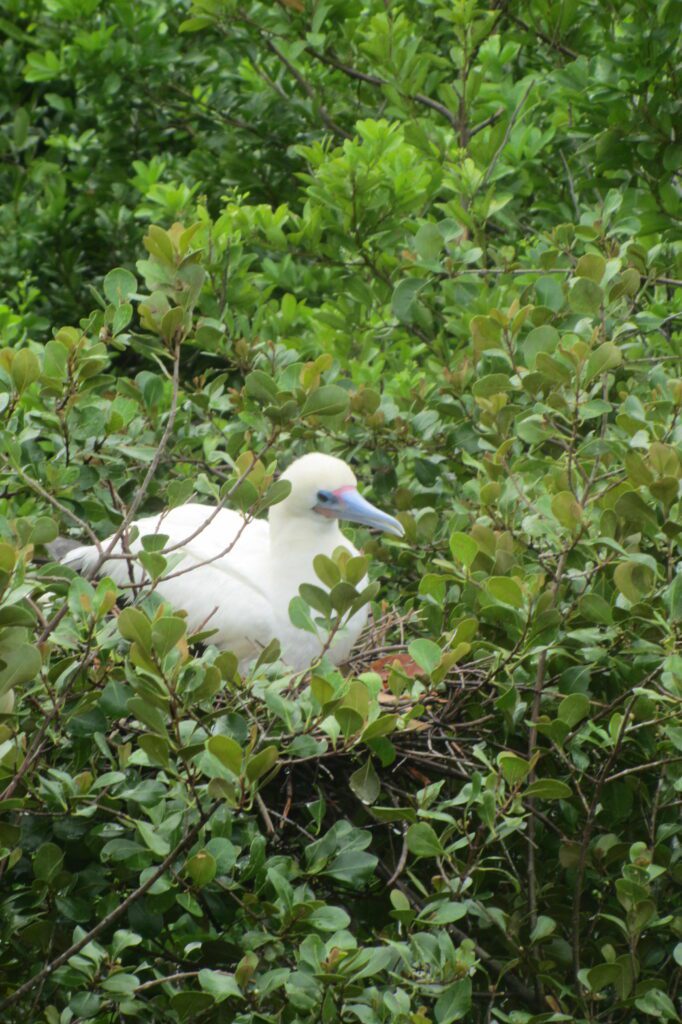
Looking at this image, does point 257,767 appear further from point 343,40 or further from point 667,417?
point 343,40

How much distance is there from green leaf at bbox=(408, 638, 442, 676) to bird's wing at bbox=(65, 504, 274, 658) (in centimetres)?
101

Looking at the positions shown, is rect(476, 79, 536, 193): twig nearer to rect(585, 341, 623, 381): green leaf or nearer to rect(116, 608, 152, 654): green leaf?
rect(585, 341, 623, 381): green leaf

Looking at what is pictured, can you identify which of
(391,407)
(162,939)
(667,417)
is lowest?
(162,939)

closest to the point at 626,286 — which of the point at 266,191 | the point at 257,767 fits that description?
the point at 257,767

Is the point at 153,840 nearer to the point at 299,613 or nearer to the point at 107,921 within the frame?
the point at 107,921

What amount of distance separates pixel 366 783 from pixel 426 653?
267 millimetres

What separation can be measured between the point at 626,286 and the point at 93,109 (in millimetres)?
4621

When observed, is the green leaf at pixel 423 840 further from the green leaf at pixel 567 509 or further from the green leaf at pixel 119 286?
the green leaf at pixel 119 286

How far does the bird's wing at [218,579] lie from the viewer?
3807mm

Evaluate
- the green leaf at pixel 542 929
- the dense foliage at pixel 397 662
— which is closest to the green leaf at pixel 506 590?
the dense foliage at pixel 397 662

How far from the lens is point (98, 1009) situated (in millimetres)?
2398

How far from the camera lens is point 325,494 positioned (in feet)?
13.1

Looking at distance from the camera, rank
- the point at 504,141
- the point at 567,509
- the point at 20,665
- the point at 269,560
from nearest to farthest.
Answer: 1. the point at 20,665
2. the point at 567,509
3. the point at 269,560
4. the point at 504,141

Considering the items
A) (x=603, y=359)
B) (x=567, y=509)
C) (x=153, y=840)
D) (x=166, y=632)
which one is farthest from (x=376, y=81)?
(x=153, y=840)
